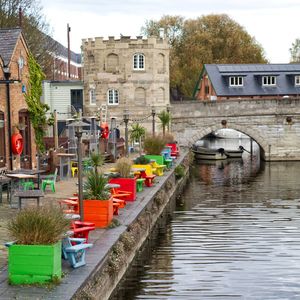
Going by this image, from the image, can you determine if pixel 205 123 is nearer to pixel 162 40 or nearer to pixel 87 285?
pixel 162 40

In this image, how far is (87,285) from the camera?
10.6m

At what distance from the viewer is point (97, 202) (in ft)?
49.9

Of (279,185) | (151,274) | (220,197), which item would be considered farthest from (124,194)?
(279,185)

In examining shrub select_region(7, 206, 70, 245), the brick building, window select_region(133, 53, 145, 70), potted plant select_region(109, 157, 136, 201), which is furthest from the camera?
window select_region(133, 53, 145, 70)

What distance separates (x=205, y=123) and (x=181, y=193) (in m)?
17.7

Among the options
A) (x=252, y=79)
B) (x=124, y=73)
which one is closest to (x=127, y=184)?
(x=124, y=73)

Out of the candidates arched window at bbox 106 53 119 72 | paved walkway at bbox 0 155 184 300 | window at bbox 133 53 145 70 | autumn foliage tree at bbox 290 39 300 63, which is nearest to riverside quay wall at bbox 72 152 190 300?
paved walkway at bbox 0 155 184 300

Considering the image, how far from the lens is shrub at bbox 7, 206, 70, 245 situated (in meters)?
10.4

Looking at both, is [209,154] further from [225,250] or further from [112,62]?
[225,250]

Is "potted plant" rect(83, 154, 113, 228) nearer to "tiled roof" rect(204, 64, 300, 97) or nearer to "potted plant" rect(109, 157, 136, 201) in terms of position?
"potted plant" rect(109, 157, 136, 201)

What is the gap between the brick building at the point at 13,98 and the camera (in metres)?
22.5

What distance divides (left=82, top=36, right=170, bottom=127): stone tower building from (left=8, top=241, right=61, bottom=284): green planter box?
119 ft

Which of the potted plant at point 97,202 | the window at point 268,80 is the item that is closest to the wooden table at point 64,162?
the potted plant at point 97,202

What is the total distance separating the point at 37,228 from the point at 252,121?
38280mm
